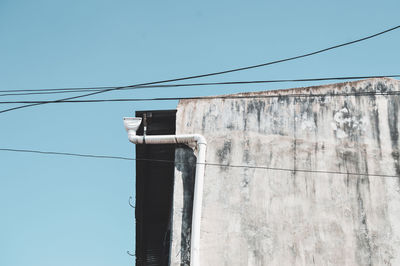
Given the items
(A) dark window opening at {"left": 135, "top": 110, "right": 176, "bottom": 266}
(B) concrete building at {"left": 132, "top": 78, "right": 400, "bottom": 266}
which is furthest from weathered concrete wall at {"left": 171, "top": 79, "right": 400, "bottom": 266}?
(A) dark window opening at {"left": 135, "top": 110, "right": 176, "bottom": 266}

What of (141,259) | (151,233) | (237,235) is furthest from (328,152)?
(141,259)

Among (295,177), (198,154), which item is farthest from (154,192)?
(295,177)

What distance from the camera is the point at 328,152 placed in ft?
30.5

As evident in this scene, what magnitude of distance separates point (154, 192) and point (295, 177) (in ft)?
10.9

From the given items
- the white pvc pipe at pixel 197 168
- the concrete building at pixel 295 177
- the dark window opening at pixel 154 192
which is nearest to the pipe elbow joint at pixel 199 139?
the white pvc pipe at pixel 197 168

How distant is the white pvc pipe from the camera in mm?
8531

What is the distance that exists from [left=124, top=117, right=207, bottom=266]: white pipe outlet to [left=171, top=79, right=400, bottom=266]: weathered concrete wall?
0.20 m

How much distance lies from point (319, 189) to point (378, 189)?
1034mm

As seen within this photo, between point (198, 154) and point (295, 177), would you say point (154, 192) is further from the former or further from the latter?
point (295, 177)

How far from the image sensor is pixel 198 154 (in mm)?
9312

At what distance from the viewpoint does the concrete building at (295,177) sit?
28.3 feet

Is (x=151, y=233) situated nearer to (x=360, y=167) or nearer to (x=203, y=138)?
(x=203, y=138)

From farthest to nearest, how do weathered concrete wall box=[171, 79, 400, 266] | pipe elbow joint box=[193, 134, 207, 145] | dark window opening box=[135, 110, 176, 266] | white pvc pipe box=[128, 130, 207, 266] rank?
1. dark window opening box=[135, 110, 176, 266]
2. pipe elbow joint box=[193, 134, 207, 145]
3. weathered concrete wall box=[171, 79, 400, 266]
4. white pvc pipe box=[128, 130, 207, 266]

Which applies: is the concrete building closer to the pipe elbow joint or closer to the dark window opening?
the pipe elbow joint
